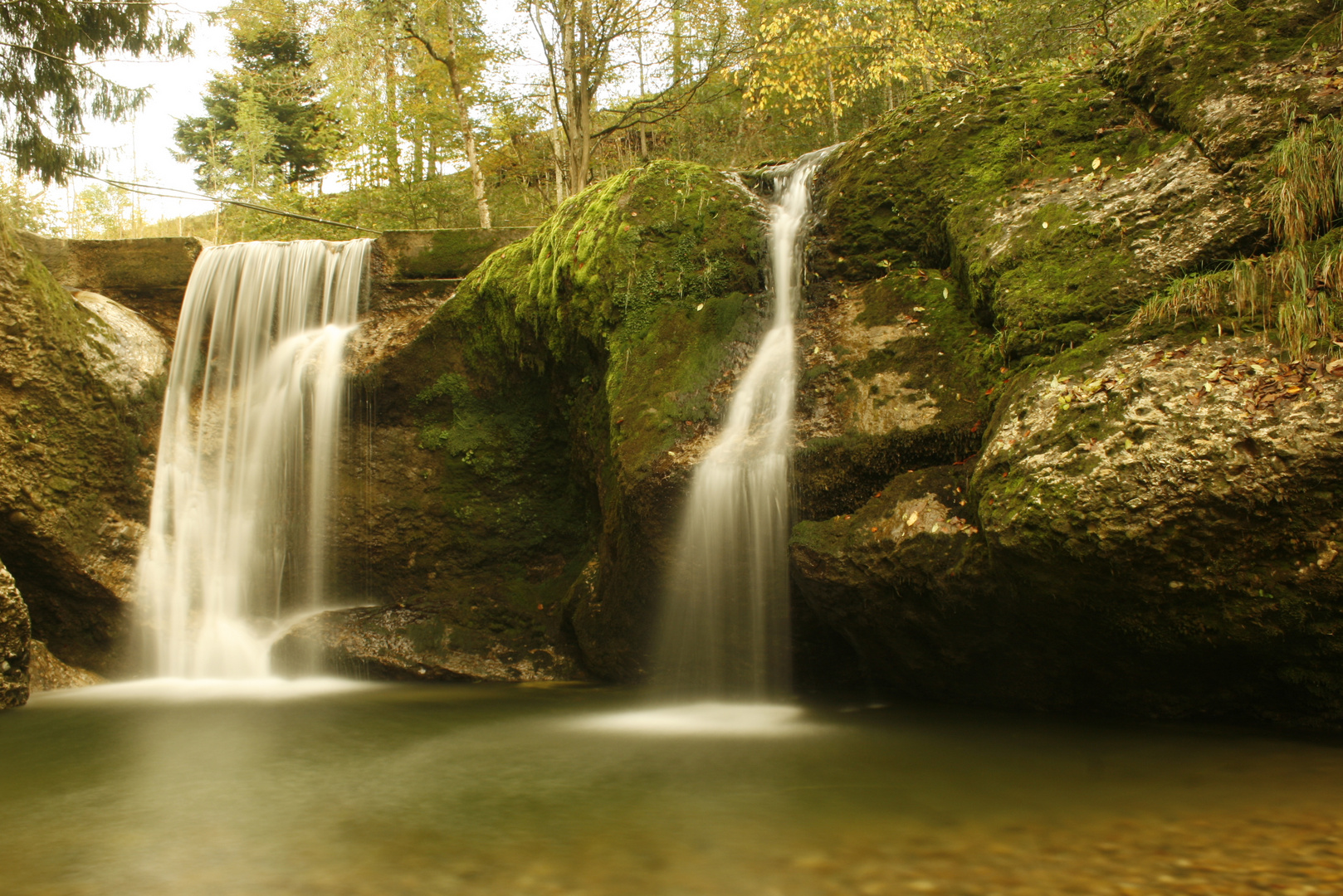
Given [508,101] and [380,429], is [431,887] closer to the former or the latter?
[380,429]

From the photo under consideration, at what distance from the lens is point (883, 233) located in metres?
6.91

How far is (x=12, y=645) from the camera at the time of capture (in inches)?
265

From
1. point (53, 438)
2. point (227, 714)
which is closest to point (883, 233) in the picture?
point (227, 714)

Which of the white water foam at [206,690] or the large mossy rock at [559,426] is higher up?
the large mossy rock at [559,426]

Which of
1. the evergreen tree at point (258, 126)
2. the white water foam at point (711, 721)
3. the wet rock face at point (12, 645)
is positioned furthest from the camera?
the evergreen tree at point (258, 126)

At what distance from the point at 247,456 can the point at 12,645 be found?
9.29 ft

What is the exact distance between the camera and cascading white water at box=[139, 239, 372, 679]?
8562mm

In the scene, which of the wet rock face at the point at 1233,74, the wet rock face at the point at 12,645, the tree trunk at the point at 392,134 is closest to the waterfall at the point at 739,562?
the wet rock face at the point at 1233,74

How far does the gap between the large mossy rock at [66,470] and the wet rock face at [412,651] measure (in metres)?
1.84

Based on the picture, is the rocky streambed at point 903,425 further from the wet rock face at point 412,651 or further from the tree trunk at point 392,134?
the tree trunk at point 392,134

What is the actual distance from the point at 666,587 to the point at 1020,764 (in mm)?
2860

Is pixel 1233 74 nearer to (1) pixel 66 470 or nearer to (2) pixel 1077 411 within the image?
(2) pixel 1077 411

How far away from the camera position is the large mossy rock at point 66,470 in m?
7.97

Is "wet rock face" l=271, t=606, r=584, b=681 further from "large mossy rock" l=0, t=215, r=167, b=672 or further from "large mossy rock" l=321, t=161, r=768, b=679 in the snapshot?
"large mossy rock" l=0, t=215, r=167, b=672
